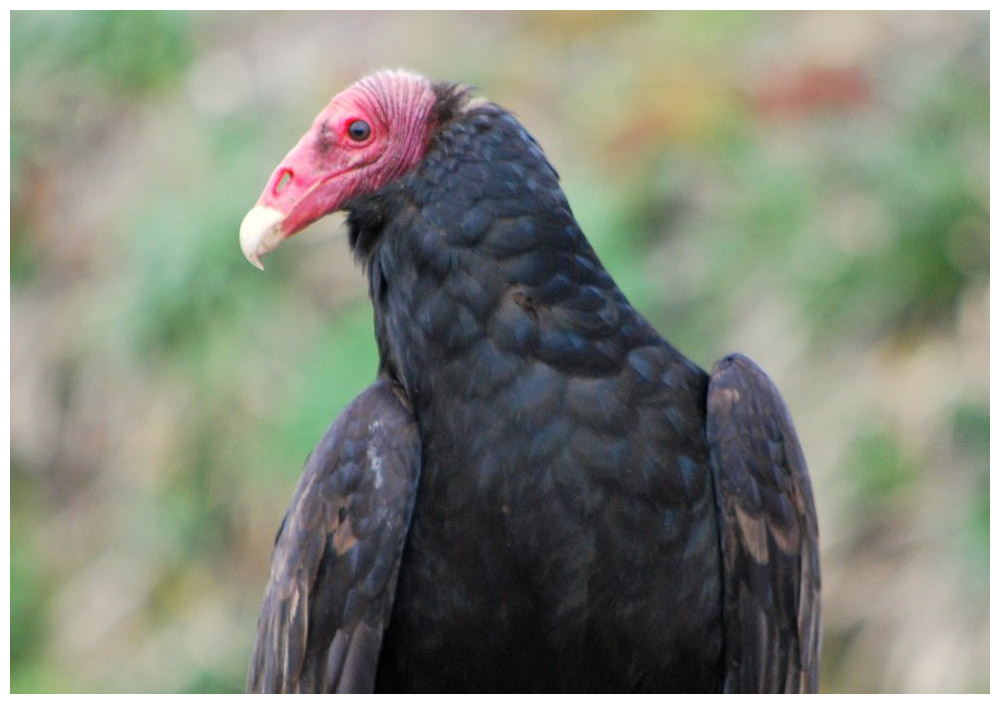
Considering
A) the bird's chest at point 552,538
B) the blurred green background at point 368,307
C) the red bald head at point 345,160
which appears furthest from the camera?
the blurred green background at point 368,307

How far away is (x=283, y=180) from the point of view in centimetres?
301

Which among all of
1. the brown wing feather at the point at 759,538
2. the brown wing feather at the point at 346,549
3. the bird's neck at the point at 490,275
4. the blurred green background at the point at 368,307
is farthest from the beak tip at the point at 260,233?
the blurred green background at the point at 368,307

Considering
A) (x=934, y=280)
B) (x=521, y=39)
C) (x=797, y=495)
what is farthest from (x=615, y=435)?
(x=521, y=39)

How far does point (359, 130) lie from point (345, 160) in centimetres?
8

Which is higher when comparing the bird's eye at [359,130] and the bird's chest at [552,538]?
the bird's eye at [359,130]

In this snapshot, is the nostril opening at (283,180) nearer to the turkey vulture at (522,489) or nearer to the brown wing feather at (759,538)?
the turkey vulture at (522,489)

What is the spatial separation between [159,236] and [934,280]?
4138 millimetres

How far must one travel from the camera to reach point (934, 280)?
6246 mm

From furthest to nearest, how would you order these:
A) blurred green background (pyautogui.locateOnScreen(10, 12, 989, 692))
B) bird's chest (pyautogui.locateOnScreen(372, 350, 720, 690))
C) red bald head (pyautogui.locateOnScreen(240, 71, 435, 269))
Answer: blurred green background (pyautogui.locateOnScreen(10, 12, 989, 692))
red bald head (pyautogui.locateOnScreen(240, 71, 435, 269))
bird's chest (pyautogui.locateOnScreen(372, 350, 720, 690))

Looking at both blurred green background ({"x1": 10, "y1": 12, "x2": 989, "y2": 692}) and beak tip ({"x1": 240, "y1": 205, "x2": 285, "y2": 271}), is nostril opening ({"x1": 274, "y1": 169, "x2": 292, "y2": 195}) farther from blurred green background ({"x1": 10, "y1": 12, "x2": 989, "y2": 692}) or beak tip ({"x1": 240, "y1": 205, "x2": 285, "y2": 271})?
blurred green background ({"x1": 10, "y1": 12, "x2": 989, "y2": 692})

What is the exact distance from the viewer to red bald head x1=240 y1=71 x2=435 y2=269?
2969 mm

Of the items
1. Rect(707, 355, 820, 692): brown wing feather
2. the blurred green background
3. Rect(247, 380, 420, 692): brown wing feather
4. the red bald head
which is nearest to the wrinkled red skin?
the red bald head

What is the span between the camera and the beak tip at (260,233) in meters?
2.90

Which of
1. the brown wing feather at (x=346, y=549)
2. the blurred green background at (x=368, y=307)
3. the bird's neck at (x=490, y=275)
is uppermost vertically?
the blurred green background at (x=368, y=307)
